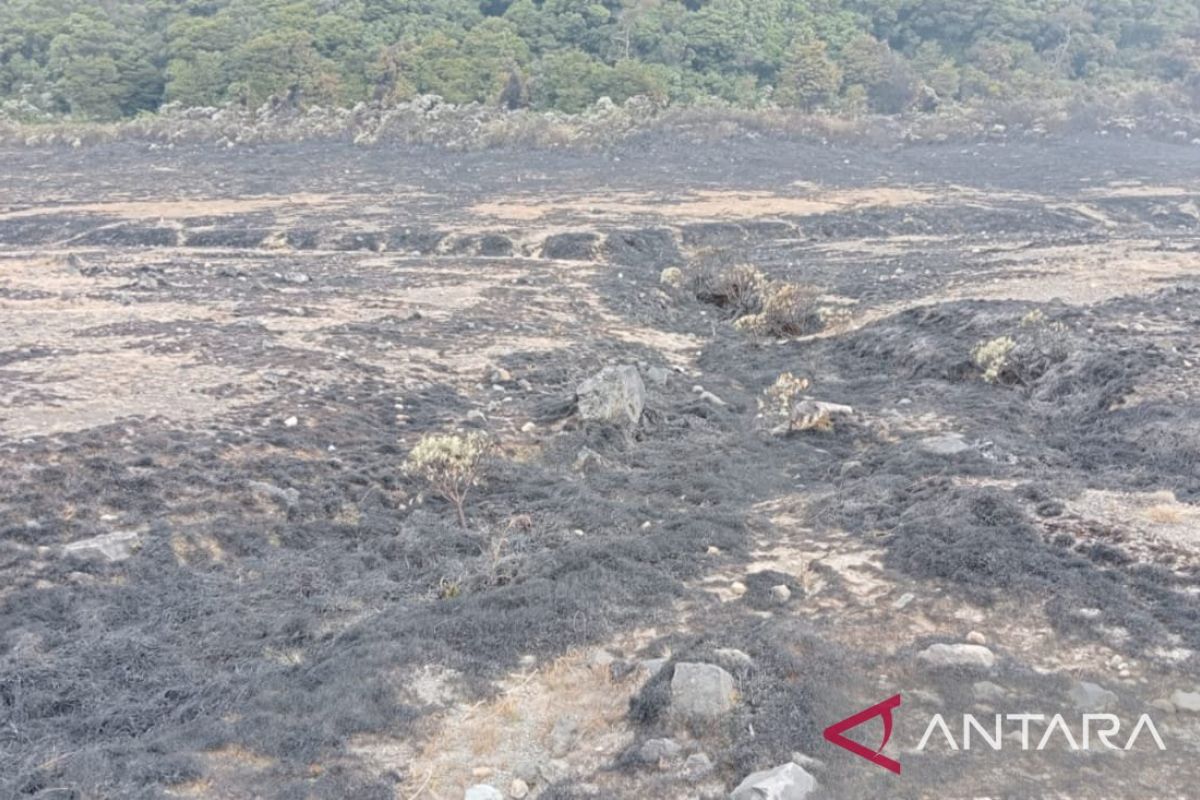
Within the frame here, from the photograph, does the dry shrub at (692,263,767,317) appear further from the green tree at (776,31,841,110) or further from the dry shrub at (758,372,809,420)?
the green tree at (776,31,841,110)

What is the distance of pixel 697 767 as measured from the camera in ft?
13.0

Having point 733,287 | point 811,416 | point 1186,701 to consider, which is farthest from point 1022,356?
point 1186,701

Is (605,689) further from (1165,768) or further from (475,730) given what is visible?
(1165,768)

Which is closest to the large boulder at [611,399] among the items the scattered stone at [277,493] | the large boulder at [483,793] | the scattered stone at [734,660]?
the scattered stone at [277,493]

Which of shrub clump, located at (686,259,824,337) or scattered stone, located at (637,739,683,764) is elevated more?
scattered stone, located at (637,739,683,764)

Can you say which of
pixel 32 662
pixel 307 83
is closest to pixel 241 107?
pixel 307 83

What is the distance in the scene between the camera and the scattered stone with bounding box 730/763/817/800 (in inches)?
145

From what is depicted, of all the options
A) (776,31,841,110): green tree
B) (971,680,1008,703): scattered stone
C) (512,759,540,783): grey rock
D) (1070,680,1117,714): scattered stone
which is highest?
(776,31,841,110): green tree

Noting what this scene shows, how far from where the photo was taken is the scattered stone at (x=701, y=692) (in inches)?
166

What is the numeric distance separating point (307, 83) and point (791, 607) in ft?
102

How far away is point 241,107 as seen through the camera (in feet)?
104

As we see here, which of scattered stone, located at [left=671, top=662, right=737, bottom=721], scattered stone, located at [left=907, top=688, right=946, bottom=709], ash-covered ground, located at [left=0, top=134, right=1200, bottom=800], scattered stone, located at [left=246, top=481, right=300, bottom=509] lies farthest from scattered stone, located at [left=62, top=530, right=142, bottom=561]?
scattered stone, located at [left=907, top=688, right=946, bottom=709]

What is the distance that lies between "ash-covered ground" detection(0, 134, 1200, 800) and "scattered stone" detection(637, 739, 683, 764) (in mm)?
22

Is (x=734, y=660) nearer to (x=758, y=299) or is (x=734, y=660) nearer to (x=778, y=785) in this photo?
(x=778, y=785)
